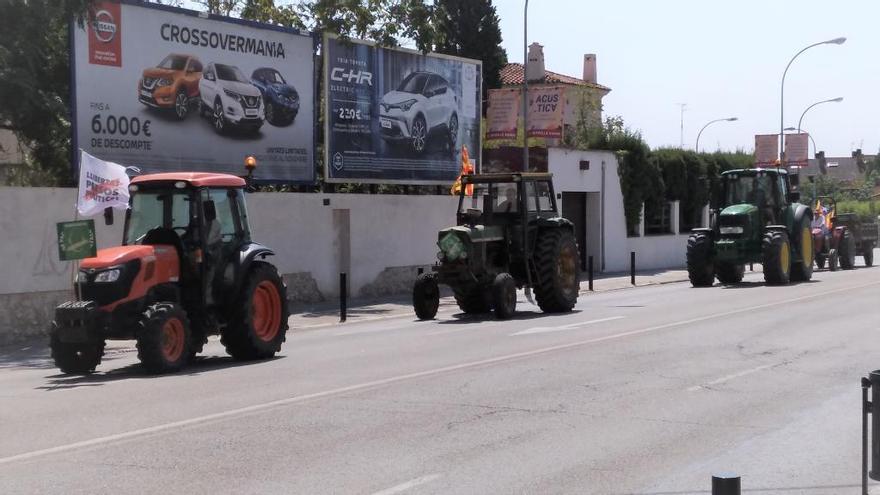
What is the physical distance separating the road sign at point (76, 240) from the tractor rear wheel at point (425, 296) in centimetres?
683

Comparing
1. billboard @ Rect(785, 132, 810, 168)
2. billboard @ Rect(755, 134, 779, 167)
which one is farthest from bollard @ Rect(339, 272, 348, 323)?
billboard @ Rect(785, 132, 810, 168)

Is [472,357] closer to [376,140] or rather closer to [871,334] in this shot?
[871,334]

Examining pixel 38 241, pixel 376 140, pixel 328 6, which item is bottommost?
pixel 38 241

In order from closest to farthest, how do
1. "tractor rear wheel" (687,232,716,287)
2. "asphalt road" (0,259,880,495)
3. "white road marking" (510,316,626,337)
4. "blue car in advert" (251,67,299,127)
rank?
"asphalt road" (0,259,880,495) < "white road marking" (510,316,626,337) < "blue car in advert" (251,67,299,127) < "tractor rear wheel" (687,232,716,287)

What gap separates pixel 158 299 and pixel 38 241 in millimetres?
6754

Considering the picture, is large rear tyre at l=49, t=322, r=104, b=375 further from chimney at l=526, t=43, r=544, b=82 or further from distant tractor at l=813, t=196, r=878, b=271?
chimney at l=526, t=43, r=544, b=82

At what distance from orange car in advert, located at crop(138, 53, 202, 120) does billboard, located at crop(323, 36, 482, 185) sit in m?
4.16

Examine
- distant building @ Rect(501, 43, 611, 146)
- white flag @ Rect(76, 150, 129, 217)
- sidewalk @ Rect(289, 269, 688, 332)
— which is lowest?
sidewalk @ Rect(289, 269, 688, 332)

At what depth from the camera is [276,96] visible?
2625 cm

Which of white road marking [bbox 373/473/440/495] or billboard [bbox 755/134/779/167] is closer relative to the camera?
white road marking [bbox 373/473/440/495]

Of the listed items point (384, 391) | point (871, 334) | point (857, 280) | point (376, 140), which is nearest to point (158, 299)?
point (384, 391)

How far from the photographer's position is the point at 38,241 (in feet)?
63.0

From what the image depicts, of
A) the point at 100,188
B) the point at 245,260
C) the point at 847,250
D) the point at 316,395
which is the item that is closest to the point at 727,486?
the point at 316,395

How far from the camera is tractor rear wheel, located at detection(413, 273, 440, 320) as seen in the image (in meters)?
20.8
